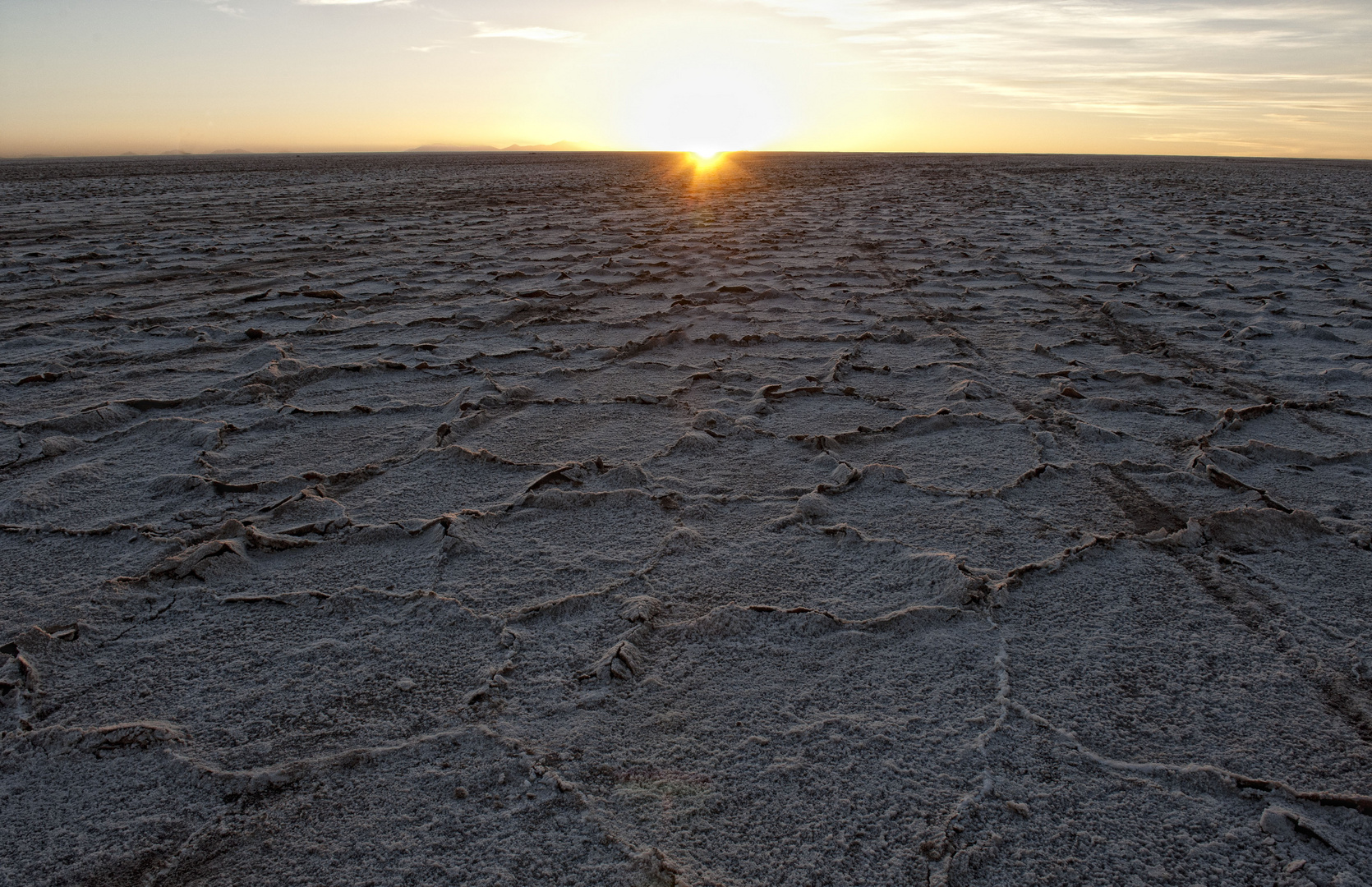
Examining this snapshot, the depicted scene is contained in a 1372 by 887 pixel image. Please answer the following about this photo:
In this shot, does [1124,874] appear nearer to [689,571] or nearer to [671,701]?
[671,701]

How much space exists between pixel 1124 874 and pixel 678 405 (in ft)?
5.59

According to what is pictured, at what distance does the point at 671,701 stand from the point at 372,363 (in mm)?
2090

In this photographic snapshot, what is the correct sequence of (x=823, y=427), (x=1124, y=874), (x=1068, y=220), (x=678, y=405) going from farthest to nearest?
(x=1068, y=220), (x=678, y=405), (x=823, y=427), (x=1124, y=874)

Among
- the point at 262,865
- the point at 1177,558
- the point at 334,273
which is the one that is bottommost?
the point at 262,865

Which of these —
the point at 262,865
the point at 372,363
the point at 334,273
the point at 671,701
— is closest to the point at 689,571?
the point at 671,701

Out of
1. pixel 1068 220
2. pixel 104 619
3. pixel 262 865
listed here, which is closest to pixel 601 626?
pixel 262 865

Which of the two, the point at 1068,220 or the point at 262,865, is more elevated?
the point at 1068,220

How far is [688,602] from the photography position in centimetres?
137

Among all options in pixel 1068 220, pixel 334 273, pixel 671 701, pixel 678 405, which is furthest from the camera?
pixel 1068 220

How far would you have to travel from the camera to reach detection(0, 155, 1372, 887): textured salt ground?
921 mm

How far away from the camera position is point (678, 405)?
235 cm

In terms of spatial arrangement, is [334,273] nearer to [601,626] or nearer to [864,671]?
[601,626]

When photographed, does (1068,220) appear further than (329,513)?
Yes

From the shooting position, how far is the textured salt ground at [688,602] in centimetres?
Answer: 92
